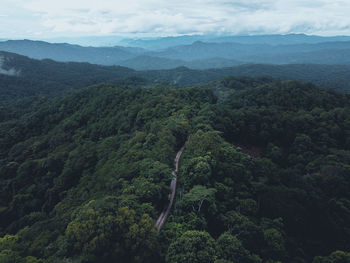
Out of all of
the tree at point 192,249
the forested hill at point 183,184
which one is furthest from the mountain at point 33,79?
the tree at point 192,249

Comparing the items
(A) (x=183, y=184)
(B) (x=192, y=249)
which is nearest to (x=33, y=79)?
(A) (x=183, y=184)

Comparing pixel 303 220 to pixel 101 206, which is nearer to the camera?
pixel 101 206

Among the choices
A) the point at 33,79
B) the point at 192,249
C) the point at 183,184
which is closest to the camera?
the point at 192,249

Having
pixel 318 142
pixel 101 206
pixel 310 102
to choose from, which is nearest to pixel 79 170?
pixel 101 206

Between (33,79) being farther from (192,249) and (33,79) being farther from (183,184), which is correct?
(192,249)

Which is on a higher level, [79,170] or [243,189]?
[243,189]

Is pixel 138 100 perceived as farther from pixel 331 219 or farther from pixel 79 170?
pixel 331 219

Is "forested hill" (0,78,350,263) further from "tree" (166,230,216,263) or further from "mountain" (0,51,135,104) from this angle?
"mountain" (0,51,135,104)

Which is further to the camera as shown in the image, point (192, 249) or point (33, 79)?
point (33, 79)
